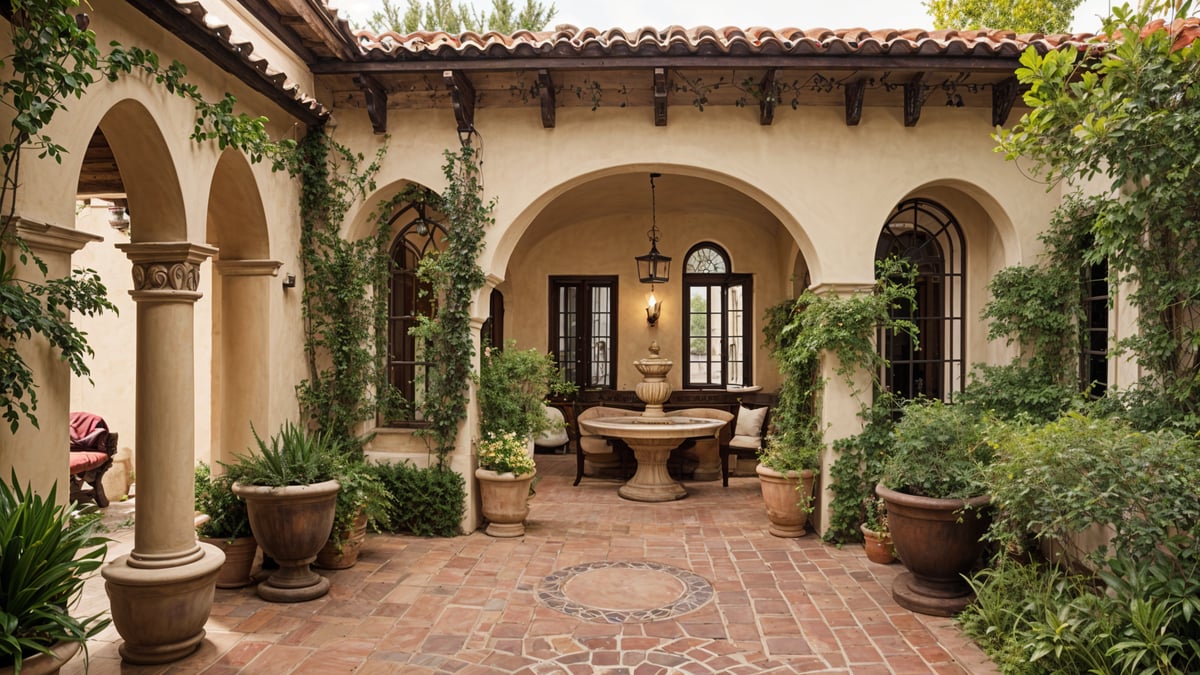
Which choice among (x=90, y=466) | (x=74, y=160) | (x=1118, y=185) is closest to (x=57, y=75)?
(x=74, y=160)

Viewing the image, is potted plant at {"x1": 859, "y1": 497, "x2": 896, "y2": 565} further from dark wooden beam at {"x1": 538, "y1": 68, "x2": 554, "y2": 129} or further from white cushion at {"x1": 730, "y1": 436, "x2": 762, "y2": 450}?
dark wooden beam at {"x1": 538, "y1": 68, "x2": 554, "y2": 129}

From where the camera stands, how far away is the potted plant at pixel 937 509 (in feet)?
17.0

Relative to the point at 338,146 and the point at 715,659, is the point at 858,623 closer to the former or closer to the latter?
the point at 715,659

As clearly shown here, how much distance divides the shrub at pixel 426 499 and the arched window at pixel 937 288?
4.68 metres

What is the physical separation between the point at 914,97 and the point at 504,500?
5593 mm

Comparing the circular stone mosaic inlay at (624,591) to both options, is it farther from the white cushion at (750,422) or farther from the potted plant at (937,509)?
the white cushion at (750,422)

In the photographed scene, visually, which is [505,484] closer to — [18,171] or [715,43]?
[715,43]

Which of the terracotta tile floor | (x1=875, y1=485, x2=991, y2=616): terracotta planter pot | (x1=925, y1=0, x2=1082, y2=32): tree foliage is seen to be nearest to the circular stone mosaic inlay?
the terracotta tile floor

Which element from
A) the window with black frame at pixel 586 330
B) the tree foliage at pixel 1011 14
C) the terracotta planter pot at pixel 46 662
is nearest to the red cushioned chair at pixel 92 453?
the terracotta planter pot at pixel 46 662

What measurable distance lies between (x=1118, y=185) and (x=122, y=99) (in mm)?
6271

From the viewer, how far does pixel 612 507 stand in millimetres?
8664

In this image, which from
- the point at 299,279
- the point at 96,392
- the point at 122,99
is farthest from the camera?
the point at 96,392

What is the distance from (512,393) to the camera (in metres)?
7.80

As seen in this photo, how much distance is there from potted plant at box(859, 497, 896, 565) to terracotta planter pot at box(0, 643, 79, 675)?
18.9 feet
